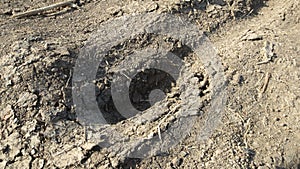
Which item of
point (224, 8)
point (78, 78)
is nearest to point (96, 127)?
point (78, 78)

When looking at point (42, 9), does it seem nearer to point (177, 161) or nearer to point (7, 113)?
point (7, 113)

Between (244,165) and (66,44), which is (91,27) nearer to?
(66,44)

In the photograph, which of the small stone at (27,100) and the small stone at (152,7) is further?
the small stone at (152,7)

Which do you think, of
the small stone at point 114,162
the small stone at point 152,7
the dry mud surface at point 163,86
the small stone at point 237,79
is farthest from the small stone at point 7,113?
the small stone at point 237,79

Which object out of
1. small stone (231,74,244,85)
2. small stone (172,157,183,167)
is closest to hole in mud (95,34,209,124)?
small stone (231,74,244,85)

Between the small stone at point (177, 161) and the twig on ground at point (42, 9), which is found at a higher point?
the twig on ground at point (42, 9)

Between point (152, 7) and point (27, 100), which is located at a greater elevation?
point (152, 7)

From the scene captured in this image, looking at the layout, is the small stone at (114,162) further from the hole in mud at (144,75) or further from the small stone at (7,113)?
the small stone at (7,113)

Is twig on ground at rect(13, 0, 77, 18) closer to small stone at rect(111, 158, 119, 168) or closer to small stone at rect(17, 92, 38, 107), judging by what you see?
small stone at rect(17, 92, 38, 107)

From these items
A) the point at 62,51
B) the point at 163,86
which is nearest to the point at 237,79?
the point at 163,86
